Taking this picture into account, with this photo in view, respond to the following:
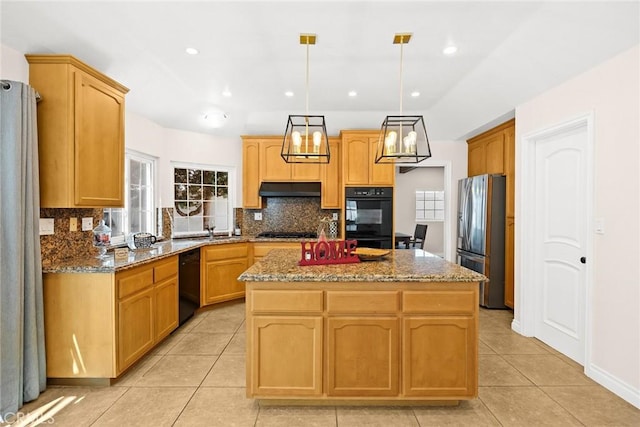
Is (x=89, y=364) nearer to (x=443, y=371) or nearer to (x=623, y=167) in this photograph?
(x=443, y=371)

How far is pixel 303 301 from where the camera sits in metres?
2.12

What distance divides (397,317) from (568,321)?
2.03 meters

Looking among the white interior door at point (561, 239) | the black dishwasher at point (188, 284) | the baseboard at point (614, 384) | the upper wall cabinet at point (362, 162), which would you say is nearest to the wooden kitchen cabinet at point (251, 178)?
the black dishwasher at point (188, 284)

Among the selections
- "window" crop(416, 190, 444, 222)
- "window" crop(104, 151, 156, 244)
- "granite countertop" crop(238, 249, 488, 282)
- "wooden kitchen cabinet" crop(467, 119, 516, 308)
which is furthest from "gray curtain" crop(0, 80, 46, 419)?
"window" crop(416, 190, 444, 222)

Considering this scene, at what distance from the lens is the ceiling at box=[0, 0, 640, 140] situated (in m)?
2.20

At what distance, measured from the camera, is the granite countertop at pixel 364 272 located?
6.82ft

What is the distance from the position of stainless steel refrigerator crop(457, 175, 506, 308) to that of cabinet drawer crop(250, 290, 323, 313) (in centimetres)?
299

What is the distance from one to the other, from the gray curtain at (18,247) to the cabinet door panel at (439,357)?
8.32 ft

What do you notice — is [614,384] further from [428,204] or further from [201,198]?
[428,204]

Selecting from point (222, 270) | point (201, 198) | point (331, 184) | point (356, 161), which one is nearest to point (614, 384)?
point (356, 161)

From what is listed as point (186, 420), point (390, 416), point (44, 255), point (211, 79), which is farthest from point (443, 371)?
point (211, 79)

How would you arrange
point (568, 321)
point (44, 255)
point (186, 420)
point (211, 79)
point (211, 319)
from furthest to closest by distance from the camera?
point (211, 319) → point (211, 79) → point (568, 321) → point (44, 255) → point (186, 420)

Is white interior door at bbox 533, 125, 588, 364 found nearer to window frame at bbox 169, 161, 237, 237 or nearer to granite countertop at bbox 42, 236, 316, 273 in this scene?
granite countertop at bbox 42, 236, 316, 273

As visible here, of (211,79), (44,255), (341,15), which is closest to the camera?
(341,15)
